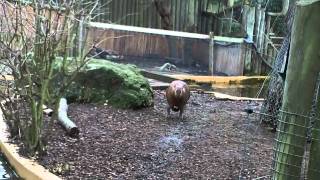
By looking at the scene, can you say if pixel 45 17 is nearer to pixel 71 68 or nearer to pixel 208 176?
pixel 208 176

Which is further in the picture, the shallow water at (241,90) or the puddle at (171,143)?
the shallow water at (241,90)

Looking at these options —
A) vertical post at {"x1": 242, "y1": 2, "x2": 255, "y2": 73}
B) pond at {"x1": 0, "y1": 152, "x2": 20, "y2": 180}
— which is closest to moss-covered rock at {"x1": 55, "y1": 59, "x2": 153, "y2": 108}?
pond at {"x1": 0, "y1": 152, "x2": 20, "y2": 180}

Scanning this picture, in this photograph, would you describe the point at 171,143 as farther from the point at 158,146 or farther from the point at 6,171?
the point at 6,171

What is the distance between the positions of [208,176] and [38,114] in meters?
1.85

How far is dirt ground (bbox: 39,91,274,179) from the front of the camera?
532 centimetres

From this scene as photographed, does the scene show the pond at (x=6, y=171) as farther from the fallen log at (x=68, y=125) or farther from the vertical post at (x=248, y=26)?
the vertical post at (x=248, y=26)

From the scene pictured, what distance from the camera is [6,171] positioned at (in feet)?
18.4

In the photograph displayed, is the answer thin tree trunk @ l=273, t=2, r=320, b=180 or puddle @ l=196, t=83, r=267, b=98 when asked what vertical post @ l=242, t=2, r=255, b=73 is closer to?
puddle @ l=196, t=83, r=267, b=98

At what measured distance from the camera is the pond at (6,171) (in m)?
5.44

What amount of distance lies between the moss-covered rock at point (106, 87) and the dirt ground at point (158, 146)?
0.26 metres

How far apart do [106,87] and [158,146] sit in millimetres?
2684

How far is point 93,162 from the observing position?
552 cm

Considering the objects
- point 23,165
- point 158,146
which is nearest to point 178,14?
point 158,146

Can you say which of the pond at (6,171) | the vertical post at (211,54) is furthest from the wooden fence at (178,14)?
the pond at (6,171)
